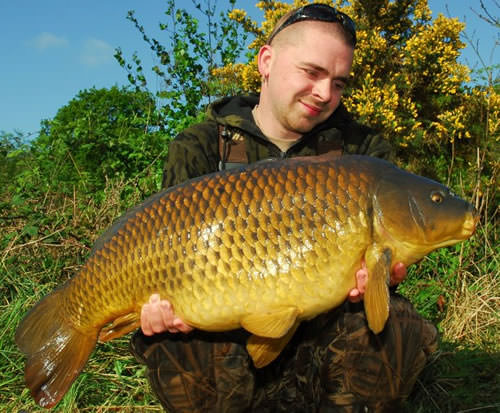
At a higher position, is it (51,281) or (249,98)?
(249,98)

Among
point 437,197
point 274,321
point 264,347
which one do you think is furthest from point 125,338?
point 437,197

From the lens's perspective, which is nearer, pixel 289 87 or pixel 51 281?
pixel 289 87

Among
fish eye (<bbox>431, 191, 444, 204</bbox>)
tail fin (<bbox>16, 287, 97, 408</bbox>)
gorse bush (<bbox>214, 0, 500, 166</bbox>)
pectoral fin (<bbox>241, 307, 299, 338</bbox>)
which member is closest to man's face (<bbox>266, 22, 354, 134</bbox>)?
fish eye (<bbox>431, 191, 444, 204</bbox>)

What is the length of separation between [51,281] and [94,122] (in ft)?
4.69

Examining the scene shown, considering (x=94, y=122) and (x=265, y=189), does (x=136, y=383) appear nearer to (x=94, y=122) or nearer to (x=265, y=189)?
(x=265, y=189)

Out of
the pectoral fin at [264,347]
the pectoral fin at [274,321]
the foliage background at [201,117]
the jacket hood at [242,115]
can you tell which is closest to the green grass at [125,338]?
the foliage background at [201,117]

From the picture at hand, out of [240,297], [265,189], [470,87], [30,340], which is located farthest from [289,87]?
[470,87]

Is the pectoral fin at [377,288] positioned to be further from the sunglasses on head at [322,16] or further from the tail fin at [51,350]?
the sunglasses on head at [322,16]

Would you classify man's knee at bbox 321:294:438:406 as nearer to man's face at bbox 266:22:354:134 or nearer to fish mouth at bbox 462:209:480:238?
fish mouth at bbox 462:209:480:238

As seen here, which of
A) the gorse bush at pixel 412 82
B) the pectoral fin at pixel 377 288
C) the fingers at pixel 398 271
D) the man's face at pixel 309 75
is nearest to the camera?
→ the pectoral fin at pixel 377 288

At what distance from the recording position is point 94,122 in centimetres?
358

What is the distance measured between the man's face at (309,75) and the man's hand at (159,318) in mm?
864

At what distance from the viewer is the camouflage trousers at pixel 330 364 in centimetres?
146

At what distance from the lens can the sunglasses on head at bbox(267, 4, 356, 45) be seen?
6.04 ft
